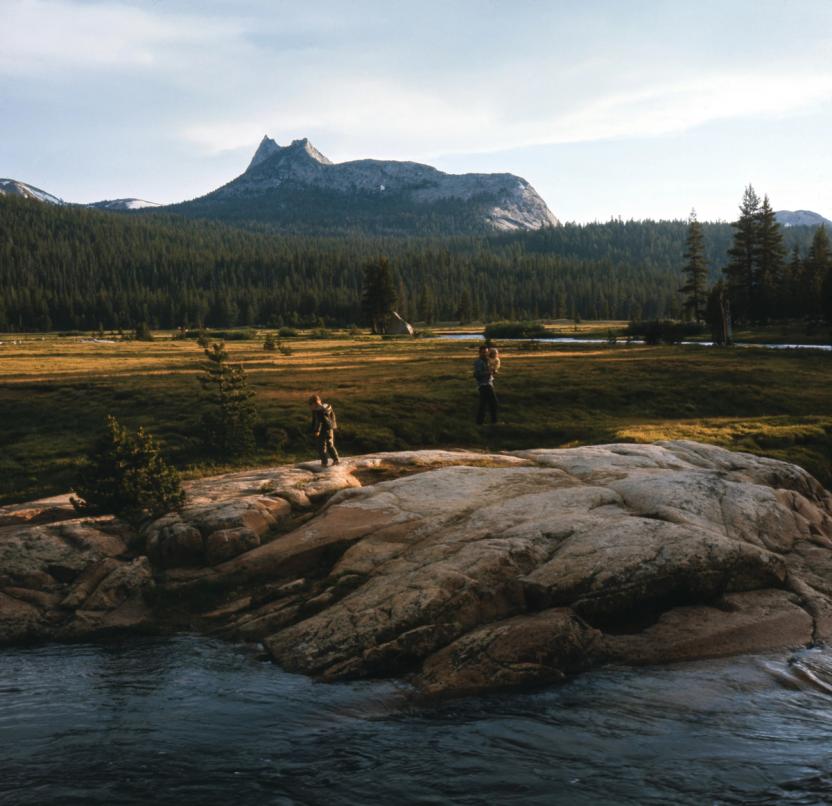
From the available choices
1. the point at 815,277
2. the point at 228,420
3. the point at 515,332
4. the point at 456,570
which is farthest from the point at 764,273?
the point at 456,570

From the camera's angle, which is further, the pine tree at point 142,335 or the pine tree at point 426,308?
the pine tree at point 426,308

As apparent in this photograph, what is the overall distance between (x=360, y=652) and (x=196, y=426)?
67.9ft

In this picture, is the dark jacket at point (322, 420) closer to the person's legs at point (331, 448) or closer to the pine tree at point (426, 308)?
the person's legs at point (331, 448)

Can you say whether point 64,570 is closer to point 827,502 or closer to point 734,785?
point 734,785

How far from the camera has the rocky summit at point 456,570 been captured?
592 inches

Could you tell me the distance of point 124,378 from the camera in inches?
1946

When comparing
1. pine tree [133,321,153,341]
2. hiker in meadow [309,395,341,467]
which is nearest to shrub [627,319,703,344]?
hiker in meadow [309,395,341,467]

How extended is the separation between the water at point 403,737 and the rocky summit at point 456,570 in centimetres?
88

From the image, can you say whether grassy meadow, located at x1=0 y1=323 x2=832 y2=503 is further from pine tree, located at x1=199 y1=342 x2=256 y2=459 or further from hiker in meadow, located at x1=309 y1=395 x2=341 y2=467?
hiker in meadow, located at x1=309 y1=395 x2=341 y2=467

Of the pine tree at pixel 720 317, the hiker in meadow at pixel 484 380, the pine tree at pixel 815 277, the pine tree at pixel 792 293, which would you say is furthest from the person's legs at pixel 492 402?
the pine tree at pixel 792 293

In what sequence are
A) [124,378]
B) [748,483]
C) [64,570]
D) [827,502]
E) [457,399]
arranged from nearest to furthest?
[64,570], [748,483], [827,502], [457,399], [124,378]

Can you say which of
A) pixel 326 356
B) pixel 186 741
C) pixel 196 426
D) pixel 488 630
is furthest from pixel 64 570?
pixel 326 356

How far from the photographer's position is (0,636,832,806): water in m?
10.5

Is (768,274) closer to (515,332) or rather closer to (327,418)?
(515,332)
